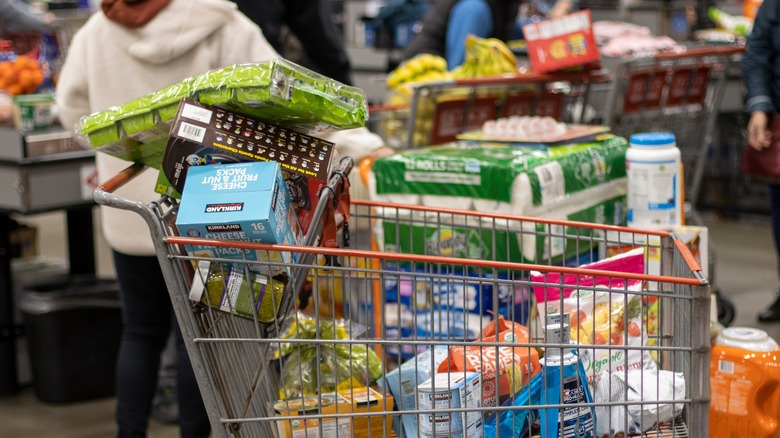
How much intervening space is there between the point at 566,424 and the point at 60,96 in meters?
1.91

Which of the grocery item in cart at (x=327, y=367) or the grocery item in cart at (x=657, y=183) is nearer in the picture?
the grocery item in cart at (x=327, y=367)

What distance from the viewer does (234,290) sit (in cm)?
188

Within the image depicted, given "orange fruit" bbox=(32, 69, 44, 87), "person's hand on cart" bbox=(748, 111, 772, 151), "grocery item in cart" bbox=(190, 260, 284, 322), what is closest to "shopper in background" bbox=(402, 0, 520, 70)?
"person's hand on cart" bbox=(748, 111, 772, 151)

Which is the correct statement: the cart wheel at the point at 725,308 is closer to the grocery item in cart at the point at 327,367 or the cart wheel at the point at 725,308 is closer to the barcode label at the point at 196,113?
the grocery item in cart at the point at 327,367

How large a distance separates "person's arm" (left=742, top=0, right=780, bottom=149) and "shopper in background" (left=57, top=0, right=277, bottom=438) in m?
2.51

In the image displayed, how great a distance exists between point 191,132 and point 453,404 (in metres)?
0.69

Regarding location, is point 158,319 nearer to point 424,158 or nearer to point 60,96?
point 60,96

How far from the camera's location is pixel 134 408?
3141 mm

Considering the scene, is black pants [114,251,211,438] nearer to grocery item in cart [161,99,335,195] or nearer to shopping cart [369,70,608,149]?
shopping cart [369,70,608,149]

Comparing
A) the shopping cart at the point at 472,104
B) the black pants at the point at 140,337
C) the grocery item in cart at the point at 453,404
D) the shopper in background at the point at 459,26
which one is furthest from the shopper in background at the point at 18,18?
the grocery item in cart at the point at 453,404

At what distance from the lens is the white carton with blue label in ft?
5.77

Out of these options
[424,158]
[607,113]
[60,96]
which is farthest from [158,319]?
[607,113]

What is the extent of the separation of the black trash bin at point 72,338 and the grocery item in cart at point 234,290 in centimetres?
248

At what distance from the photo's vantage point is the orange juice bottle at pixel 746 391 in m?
2.37
